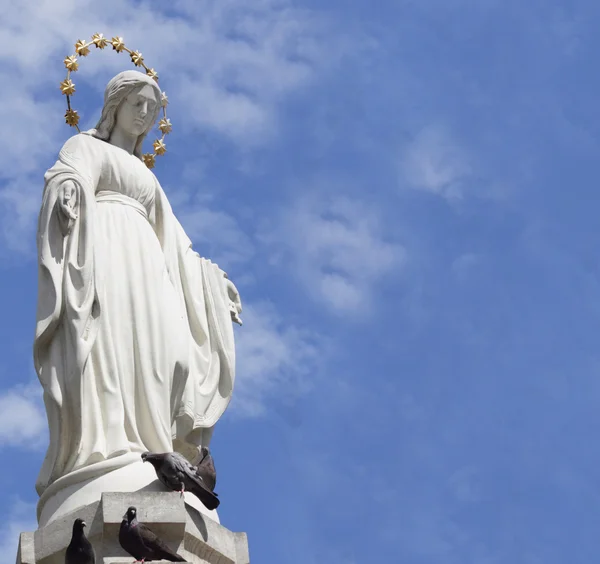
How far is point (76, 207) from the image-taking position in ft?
45.5

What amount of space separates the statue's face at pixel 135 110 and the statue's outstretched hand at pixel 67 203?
144cm

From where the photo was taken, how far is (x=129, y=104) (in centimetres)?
1517

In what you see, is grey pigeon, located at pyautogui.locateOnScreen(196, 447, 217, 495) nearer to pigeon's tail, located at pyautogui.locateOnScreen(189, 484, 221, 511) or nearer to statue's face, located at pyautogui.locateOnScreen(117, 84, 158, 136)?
pigeon's tail, located at pyautogui.locateOnScreen(189, 484, 221, 511)

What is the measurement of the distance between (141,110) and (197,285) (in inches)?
72.9

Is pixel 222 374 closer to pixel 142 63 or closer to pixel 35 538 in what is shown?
pixel 35 538

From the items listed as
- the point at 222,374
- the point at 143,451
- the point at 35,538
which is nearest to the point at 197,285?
the point at 222,374

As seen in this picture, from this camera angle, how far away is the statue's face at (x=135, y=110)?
49.8 ft

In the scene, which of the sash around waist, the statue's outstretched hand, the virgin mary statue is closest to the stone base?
the virgin mary statue

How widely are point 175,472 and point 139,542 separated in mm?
748

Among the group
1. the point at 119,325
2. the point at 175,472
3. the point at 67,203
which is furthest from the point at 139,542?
the point at 67,203

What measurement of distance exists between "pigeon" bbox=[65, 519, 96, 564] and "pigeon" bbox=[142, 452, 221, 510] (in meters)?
0.80

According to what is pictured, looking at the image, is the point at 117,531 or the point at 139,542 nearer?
the point at 139,542

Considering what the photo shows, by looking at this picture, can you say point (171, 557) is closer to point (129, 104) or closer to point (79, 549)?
point (79, 549)

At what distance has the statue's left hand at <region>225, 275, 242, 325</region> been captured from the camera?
15039 millimetres
